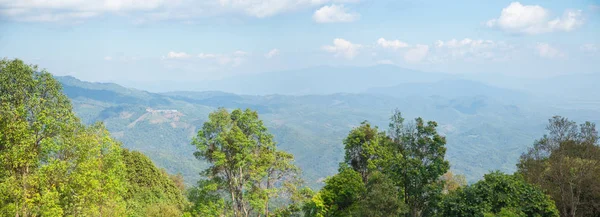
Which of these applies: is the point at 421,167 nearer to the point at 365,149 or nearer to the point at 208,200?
the point at 365,149

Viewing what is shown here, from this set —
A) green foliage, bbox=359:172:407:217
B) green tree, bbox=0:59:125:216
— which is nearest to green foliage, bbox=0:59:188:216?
green tree, bbox=0:59:125:216

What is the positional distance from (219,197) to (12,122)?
1195 cm

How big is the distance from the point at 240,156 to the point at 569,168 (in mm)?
21197

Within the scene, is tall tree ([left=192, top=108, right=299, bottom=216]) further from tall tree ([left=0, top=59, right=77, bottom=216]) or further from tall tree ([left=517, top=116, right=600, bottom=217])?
tall tree ([left=517, top=116, right=600, bottom=217])

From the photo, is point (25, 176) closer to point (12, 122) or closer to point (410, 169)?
point (12, 122)

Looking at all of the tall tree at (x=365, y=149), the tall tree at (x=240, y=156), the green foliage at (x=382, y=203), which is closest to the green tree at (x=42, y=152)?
the tall tree at (x=240, y=156)

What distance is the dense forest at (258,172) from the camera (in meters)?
19.3

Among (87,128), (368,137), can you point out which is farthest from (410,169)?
(87,128)

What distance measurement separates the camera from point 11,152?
18828mm

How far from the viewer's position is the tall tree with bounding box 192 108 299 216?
2473cm

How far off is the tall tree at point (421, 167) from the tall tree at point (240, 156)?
866cm

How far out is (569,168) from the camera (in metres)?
26.2

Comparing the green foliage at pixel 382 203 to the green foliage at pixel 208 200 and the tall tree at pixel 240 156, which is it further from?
the green foliage at pixel 208 200

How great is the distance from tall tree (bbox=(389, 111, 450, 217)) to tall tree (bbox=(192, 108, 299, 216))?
8663 millimetres
